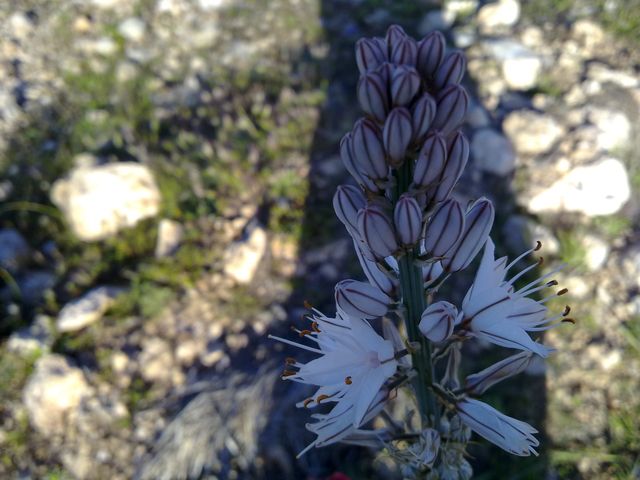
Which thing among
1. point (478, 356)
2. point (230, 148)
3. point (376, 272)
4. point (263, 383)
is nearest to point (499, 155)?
point (478, 356)

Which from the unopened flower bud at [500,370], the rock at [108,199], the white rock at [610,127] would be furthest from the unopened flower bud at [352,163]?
the white rock at [610,127]

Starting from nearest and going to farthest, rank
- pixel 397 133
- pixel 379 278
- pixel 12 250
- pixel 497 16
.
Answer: pixel 397 133
pixel 379 278
pixel 12 250
pixel 497 16

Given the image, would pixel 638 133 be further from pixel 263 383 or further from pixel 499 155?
pixel 263 383

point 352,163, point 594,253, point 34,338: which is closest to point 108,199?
point 34,338

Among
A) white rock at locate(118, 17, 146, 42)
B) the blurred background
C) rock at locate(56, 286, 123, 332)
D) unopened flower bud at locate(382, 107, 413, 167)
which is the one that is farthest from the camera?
white rock at locate(118, 17, 146, 42)

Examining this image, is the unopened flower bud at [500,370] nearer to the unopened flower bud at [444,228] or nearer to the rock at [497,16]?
the unopened flower bud at [444,228]

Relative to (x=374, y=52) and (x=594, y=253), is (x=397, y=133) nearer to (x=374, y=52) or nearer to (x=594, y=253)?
(x=374, y=52)

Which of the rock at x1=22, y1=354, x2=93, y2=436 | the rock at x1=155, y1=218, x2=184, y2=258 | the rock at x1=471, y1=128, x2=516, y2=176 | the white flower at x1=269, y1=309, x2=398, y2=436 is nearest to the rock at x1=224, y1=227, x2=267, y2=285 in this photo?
the rock at x1=155, y1=218, x2=184, y2=258

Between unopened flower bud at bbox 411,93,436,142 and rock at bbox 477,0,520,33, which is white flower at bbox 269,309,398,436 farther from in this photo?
rock at bbox 477,0,520,33
